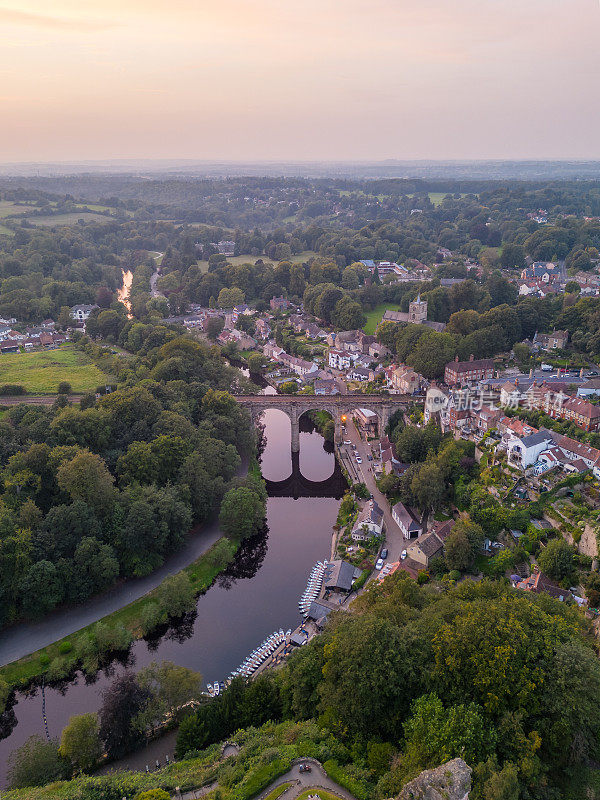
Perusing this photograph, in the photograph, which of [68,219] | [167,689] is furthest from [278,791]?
[68,219]

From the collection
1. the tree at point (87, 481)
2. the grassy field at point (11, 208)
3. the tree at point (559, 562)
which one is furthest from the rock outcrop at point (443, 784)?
the grassy field at point (11, 208)

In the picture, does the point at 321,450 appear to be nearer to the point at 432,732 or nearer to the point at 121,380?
the point at 121,380

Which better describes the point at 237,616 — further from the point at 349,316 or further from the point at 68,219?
the point at 68,219

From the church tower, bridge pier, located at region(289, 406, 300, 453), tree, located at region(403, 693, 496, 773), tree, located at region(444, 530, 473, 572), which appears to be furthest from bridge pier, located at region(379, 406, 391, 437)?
tree, located at region(403, 693, 496, 773)

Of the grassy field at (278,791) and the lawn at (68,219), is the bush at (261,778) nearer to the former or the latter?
the grassy field at (278,791)

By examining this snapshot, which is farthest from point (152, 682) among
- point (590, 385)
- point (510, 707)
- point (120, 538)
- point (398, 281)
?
point (398, 281)

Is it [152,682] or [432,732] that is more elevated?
[432,732]
